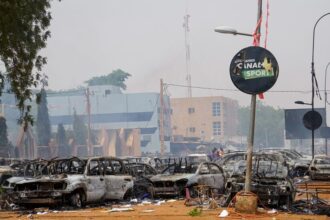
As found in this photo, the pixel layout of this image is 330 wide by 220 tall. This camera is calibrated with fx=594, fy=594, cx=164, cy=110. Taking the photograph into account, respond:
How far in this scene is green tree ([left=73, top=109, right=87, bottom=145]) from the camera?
92875mm

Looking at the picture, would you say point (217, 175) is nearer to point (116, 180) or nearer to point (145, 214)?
point (116, 180)

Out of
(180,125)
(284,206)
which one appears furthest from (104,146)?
(284,206)

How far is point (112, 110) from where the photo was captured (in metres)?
102

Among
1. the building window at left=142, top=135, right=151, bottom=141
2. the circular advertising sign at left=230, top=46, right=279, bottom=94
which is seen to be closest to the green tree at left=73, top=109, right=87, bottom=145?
the building window at left=142, top=135, right=151, bottom=141

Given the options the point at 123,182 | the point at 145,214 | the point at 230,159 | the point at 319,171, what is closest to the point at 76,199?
the point at 123,182

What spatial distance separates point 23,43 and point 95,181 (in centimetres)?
607

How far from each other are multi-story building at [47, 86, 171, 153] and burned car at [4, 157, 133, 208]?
7940 cm

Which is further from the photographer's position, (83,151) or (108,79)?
(108,79)

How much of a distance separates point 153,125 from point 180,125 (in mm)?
27026

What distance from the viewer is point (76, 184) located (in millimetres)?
16516

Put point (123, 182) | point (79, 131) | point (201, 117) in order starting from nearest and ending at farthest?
point (123, 182), point (79, 131), point (201, 117)

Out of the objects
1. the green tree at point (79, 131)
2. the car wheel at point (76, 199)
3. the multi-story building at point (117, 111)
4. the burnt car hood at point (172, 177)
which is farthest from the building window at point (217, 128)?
the car wheel at point (76, 199)

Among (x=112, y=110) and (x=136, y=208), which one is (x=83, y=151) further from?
(x=136, y=208)

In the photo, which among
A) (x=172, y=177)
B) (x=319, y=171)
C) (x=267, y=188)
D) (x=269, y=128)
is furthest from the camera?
(x=269, y=128)
